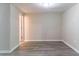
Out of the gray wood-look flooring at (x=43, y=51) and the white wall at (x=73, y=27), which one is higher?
the white wall at (x=73, y=27)

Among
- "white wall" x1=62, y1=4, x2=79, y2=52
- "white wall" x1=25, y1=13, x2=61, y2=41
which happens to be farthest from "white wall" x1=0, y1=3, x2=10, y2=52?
"white wall" x1=25, y1=13, x2=61, y2=41

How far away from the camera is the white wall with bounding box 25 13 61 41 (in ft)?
22.8

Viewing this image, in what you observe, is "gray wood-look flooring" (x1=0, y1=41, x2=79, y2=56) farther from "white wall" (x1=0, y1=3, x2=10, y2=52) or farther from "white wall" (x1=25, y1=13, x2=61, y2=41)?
"white wall" (x1=25, y1=13, x2=61, y2=41)

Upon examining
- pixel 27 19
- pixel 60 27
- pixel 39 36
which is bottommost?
pixel 39 36

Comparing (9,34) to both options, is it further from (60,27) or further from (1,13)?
(60,27)

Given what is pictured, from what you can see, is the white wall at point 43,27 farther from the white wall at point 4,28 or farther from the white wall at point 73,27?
the white wall at point 4,28

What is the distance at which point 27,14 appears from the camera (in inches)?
277

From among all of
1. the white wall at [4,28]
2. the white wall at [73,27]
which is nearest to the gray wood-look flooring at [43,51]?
the white wall at [73,27]

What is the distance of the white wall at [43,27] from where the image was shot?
274 inches

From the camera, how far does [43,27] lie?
23.1 feet

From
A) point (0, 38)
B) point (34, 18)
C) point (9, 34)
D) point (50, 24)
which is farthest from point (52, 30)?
point (0, 38)

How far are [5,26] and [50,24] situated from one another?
377 cm

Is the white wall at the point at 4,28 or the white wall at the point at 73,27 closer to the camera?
the white wall at the point at 4,28

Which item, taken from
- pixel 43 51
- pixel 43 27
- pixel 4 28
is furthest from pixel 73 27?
pixel 43 27
